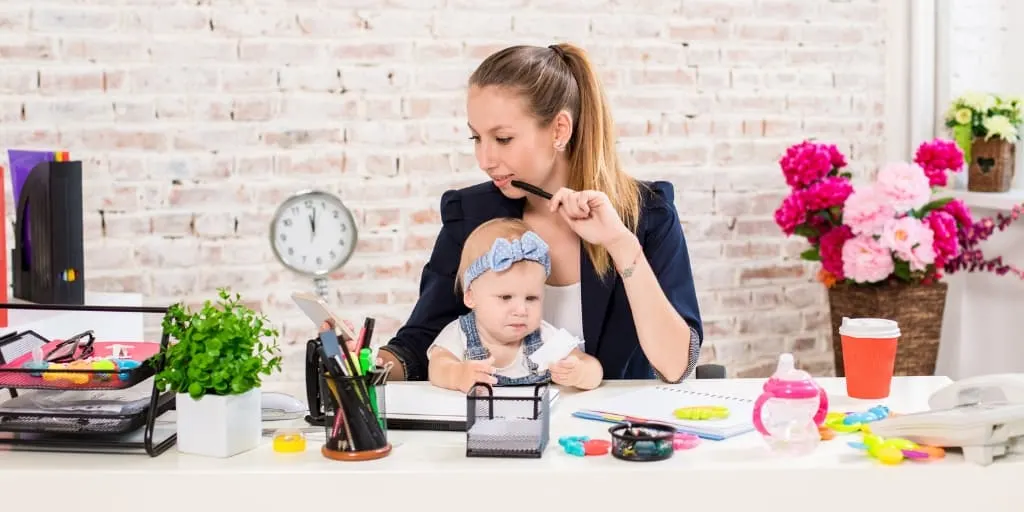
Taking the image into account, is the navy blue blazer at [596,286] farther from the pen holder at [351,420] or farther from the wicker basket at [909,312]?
the wicker basket at [909,312]

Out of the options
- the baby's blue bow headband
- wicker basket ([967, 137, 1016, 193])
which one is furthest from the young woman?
wicker basket ([967, 137, 1016, 193])

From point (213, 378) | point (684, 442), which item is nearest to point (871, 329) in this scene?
point (684, 442)

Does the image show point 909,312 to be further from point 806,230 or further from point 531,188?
point 531,188

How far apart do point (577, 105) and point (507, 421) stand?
2.96ft

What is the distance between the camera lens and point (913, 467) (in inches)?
56.1

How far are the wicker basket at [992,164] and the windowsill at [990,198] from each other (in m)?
0.04

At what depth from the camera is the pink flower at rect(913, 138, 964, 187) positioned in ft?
11.1

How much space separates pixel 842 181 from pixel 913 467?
2143 millimetres

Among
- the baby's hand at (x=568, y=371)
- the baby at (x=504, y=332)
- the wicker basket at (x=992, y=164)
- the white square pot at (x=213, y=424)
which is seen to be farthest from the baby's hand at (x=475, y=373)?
the wicker basket at (x=992, y=164)

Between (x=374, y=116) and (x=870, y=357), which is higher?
(x=374, y=116)

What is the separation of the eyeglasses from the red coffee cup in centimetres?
115

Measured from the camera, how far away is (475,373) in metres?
1.86

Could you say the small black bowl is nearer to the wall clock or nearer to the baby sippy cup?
the baby sippy cup

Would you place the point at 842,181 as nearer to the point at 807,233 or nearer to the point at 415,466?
the point at 807,233
